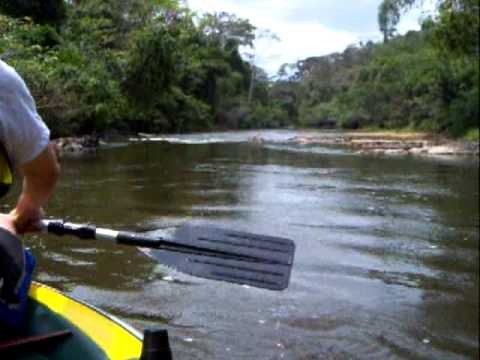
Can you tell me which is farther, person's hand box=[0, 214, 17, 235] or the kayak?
the kayak

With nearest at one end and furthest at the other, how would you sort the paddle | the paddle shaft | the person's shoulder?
1. the person's shoulder
2. the paddle shaft
3. the paddle

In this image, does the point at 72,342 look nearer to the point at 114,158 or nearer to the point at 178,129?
the point at 114,158

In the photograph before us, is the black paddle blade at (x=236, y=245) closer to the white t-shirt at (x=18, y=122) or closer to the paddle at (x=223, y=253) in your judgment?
the paddle at (x=223, y=253)

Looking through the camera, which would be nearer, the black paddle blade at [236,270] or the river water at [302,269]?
the black paddle blade at [236,270]

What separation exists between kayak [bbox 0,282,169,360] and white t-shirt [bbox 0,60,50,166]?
59cm

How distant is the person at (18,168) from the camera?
5.31 ft

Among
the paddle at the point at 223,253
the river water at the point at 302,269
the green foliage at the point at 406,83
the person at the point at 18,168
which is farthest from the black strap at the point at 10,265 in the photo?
the green foliage at the point at 406,83

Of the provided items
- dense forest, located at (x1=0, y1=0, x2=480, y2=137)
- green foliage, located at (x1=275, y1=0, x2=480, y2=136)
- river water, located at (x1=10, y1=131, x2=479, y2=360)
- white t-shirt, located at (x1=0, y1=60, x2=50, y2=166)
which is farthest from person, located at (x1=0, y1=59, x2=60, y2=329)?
green foliage, located at (x1=275, y1=0, x2=480, y2=136)

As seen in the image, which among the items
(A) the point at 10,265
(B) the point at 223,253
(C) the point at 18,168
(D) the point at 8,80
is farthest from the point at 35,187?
(B) the point at 223,253

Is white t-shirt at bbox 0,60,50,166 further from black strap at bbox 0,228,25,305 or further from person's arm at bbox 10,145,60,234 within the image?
black strap at bbox 0,228,25,305

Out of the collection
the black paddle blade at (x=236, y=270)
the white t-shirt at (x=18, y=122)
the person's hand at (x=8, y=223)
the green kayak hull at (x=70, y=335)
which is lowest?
the green kayak hull at (x=70, y=335)

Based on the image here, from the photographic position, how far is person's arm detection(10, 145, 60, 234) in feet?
5.95

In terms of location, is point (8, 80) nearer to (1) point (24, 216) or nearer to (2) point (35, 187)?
(2) point (35, 187)

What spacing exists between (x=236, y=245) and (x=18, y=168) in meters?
1.11
